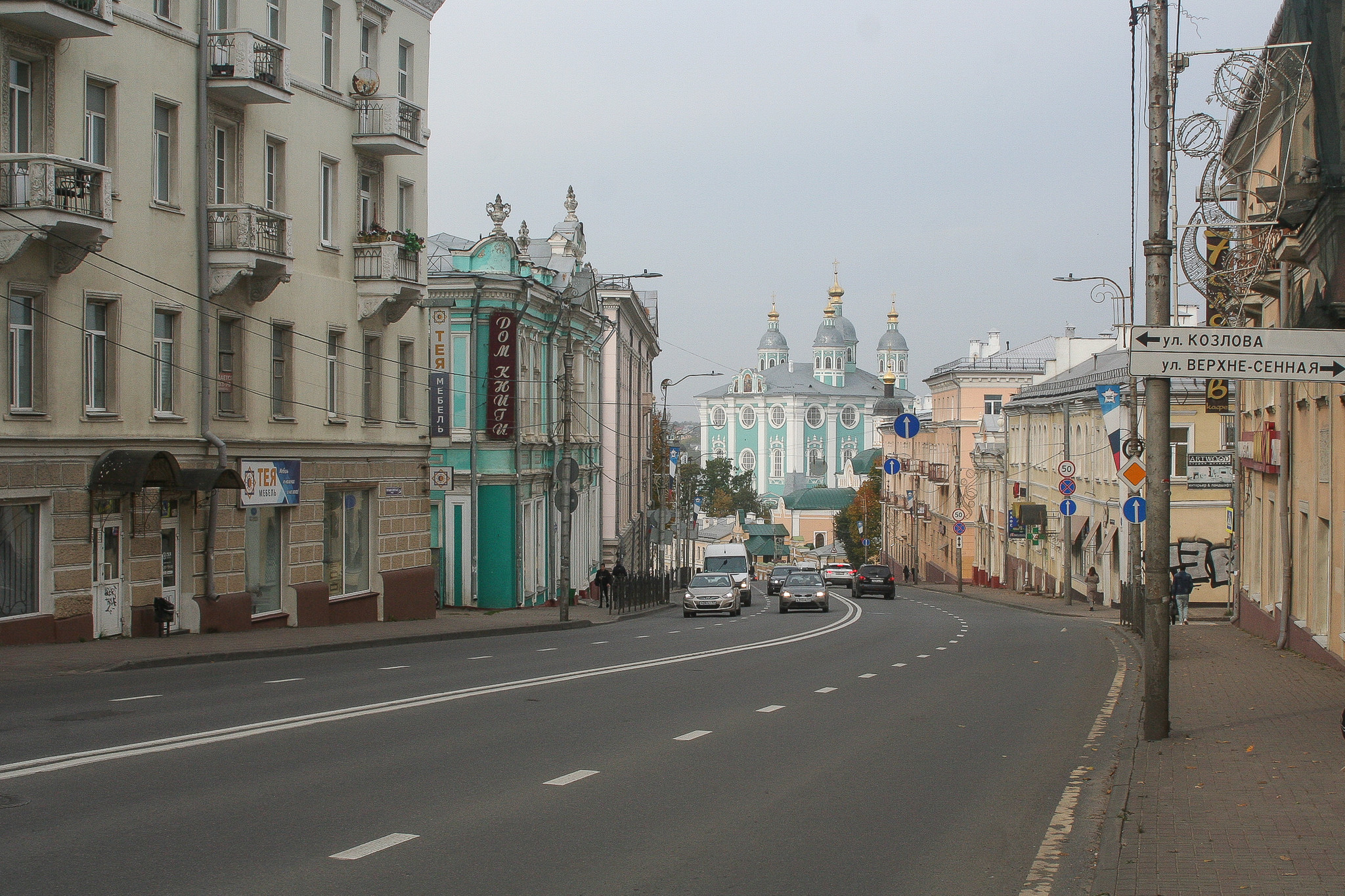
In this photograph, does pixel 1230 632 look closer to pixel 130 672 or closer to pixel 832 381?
pixel 130 672

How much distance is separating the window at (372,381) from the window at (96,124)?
→ 344 inches

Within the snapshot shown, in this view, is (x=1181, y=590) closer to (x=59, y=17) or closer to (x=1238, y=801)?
(x=1238, y=801)

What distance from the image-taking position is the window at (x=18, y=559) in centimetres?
1917

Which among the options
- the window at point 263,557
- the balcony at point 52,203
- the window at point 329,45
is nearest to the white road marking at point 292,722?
the balcony at point 52,203

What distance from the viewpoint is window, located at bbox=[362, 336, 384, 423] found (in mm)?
29391

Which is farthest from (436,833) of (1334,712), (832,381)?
(832,381)

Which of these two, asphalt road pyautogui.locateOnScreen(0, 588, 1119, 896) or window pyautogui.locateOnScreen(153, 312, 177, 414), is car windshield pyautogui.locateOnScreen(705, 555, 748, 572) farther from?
asphalt road pyautogui.locateOnScreen(0, 588, 1119, 896)

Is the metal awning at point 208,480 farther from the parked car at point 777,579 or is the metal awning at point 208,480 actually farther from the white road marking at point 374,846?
the parked car at point 777,579

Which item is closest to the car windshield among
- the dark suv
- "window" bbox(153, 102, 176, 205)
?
the dark suv

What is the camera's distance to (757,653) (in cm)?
2233

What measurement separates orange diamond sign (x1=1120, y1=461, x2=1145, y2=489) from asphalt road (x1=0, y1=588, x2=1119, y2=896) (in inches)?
268

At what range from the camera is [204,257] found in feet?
76.7

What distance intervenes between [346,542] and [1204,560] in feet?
94.6

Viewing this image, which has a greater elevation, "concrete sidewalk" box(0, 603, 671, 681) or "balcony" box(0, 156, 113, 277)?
"balcony" box(0, 156, 113, 277)
